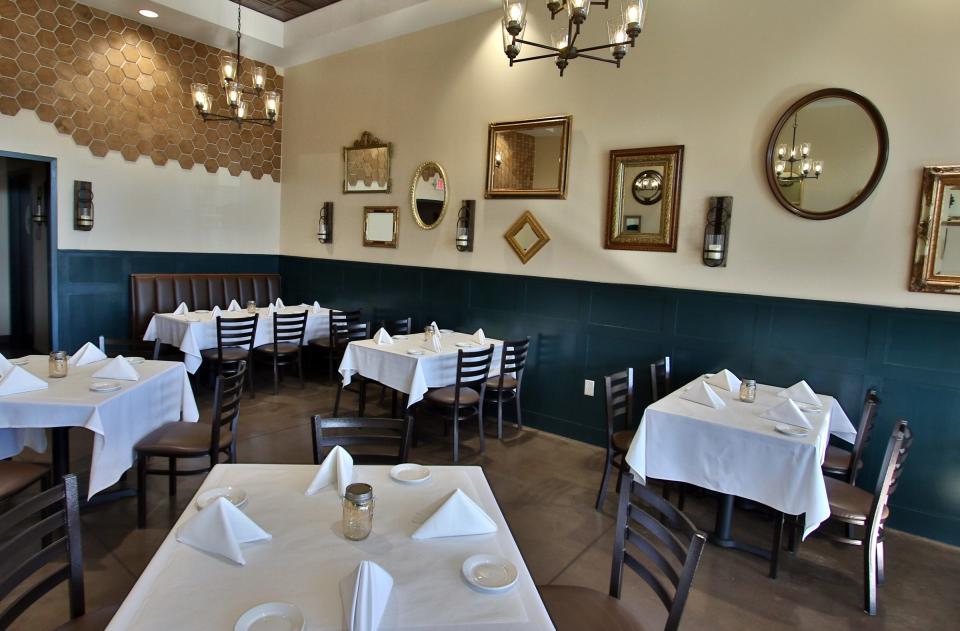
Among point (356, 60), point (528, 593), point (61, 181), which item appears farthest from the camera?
point (356, 60)

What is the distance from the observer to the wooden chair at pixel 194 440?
2.94m

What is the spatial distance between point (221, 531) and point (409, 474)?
2.24ft

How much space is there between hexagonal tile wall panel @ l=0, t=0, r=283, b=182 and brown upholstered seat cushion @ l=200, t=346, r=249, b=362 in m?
2.49

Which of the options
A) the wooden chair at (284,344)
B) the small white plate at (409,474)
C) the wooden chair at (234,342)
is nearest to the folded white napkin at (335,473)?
the small white plate at (409,474)

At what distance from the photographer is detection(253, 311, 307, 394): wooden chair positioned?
5664mm

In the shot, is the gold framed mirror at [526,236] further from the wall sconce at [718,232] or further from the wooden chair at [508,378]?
the wall sconce at [718,232]

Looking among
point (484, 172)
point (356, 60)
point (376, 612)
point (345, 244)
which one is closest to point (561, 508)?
point (376, 612)

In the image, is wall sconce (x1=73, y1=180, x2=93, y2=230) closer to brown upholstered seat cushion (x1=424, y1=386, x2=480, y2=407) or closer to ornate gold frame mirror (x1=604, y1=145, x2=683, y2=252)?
brown upholstered seat cushion (x1=424, y1=386, x2=480, y2=407)

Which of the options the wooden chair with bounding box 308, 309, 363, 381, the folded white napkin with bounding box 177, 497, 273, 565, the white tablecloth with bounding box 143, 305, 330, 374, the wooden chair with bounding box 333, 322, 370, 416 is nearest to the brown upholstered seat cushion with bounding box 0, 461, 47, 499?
the folded white napkin with bounding box 177, 497, 273, 565

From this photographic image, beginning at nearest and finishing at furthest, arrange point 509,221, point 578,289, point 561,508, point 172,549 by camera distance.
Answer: point 172,549, point 561,508, point 578,289, point 509,221

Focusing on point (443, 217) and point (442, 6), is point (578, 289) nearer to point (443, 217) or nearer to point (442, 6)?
point (443, 217)

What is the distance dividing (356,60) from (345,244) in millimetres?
2133

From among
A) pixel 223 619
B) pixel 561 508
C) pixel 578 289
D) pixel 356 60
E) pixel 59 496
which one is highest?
pixel 356 60

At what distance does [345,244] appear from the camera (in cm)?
686
